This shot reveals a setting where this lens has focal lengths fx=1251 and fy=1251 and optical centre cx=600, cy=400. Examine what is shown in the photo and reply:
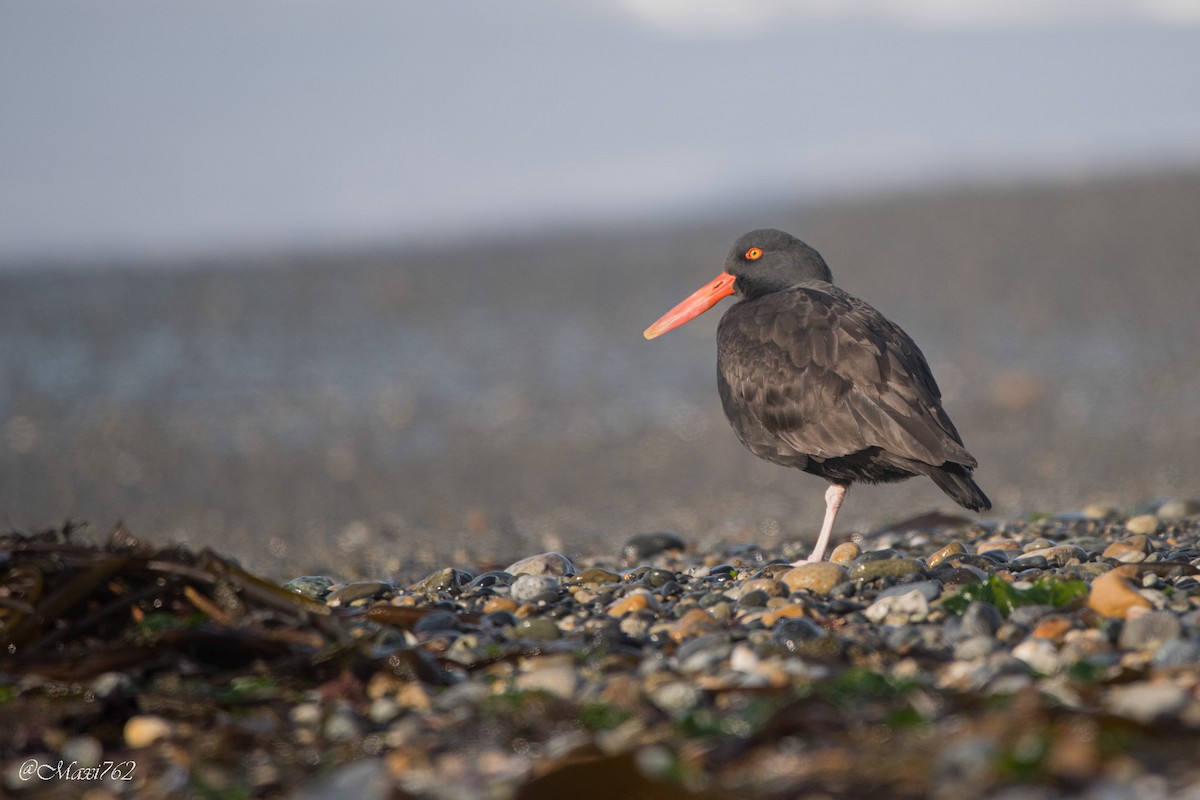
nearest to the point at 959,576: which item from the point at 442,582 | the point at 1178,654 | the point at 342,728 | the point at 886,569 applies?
the point at 886,569

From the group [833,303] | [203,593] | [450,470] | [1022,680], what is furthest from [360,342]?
[1022,680]

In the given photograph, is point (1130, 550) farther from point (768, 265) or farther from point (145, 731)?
point (145, 731)

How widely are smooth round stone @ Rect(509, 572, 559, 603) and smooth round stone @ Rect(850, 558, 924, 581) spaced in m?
1.25

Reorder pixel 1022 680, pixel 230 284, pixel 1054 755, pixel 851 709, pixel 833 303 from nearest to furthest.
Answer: pixel 1054 755
pixel 851 709
pixel 1022 680
pixel 833 303
pixel 230 284

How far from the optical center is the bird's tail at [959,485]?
19.5 feet

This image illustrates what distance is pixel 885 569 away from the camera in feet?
17.0

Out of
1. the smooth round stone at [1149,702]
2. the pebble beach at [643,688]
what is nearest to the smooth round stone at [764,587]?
the pebble beach at [643,688]

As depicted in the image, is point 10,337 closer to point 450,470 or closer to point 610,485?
point 450,470

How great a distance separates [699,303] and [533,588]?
3.44 meters

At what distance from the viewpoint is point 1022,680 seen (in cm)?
375

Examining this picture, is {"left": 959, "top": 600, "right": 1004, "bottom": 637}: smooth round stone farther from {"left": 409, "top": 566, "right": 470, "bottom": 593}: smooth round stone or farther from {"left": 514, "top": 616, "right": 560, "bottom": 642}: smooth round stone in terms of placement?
{"left": 409, "top": 566, "right": 470, "bottom": 593}: smooth round stone

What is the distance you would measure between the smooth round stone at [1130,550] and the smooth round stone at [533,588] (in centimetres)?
253

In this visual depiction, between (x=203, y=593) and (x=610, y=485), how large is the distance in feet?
25.5

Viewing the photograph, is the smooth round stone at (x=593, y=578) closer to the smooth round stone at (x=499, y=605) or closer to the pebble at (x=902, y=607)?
the smooth round stone at (x=499, y=605)
